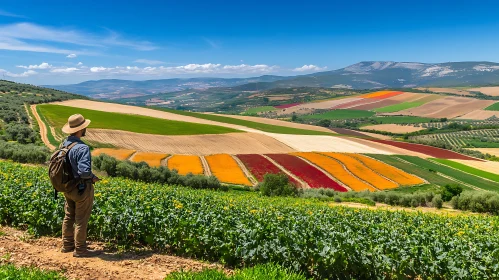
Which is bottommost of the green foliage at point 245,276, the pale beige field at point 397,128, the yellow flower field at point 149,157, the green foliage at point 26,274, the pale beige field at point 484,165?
the pale beige field at point 484,165

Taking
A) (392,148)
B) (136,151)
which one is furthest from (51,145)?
(392,148)

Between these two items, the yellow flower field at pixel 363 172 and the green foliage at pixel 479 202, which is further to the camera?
the yellow flower field at pixel 363 172

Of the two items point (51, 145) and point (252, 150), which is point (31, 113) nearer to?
point (51, 145)

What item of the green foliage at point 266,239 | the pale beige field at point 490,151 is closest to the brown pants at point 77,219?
the green foliage at point 266,239

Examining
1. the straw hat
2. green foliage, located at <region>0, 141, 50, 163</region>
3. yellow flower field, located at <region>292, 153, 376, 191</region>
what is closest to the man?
the straw hat

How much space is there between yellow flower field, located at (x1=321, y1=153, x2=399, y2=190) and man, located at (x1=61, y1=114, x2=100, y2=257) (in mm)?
44881

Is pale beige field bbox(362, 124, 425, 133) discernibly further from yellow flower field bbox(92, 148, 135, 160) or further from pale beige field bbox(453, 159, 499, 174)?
yellow flower field bbox(92, 148, 135, 160)

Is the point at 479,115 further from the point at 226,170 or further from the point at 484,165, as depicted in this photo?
the point at 226,170

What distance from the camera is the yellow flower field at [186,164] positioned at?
46500mm

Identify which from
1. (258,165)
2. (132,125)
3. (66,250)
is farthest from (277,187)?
(132,125)

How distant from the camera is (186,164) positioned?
1969 inches

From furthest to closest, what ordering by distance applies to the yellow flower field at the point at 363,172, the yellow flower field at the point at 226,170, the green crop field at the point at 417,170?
1. the green crop field at the point at 417,170
2. the yellow flower field at the point at 363,172
3. the yellow flower field at the point at 226,170

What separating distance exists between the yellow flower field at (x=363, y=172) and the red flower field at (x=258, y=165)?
1233 cm

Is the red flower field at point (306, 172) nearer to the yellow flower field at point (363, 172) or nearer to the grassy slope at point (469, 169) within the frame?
the yellow flower field at point (363, 172)
